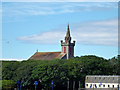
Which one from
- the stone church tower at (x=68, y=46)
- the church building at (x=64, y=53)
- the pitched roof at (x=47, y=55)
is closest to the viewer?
the pitched roof at (x=47, y=55)

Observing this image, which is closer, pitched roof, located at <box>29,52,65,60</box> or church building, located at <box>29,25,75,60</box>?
pitched roof, located at <box>29,52,65,60</box>

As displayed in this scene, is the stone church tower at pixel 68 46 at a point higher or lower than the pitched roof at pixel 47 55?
higher

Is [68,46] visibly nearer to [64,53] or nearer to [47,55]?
[64,53]

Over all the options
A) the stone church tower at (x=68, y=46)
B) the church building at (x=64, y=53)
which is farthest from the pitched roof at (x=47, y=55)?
the stone church tower at (x=68, y=46)

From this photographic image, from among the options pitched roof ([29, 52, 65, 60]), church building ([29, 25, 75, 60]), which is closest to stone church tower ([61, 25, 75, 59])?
church building ([29, 25, 75, 60])

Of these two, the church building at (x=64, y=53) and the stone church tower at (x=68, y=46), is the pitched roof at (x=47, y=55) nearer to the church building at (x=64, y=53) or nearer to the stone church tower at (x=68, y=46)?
the church building at (x=64, y=53)

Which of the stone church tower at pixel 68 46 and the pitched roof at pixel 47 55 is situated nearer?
the pitched roof at pixel 47 55

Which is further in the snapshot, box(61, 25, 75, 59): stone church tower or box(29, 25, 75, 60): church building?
box(61, 25, 75, 59): stone church tower

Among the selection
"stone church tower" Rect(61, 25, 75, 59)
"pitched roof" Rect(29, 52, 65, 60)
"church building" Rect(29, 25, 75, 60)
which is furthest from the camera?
"stone church tower" Rect(61, 25, 75, 59)

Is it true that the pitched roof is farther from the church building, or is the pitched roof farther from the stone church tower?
the stone church tower

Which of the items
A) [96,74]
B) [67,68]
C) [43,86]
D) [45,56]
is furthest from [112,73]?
[45,56]

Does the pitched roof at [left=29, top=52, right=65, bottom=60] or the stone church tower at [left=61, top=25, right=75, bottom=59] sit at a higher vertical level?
the stone church tower at [left=61, top=25, right=75, bottom=59]

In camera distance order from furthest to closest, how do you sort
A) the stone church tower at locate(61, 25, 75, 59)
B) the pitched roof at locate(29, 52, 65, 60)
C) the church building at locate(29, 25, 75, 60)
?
the stone church tower at locate(61, 25, 75, 59), the church building at locate(29, 25, 75, 60), the pitched roof at locate(29, 52, 65, 60)

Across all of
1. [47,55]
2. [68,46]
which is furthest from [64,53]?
[47,55]
